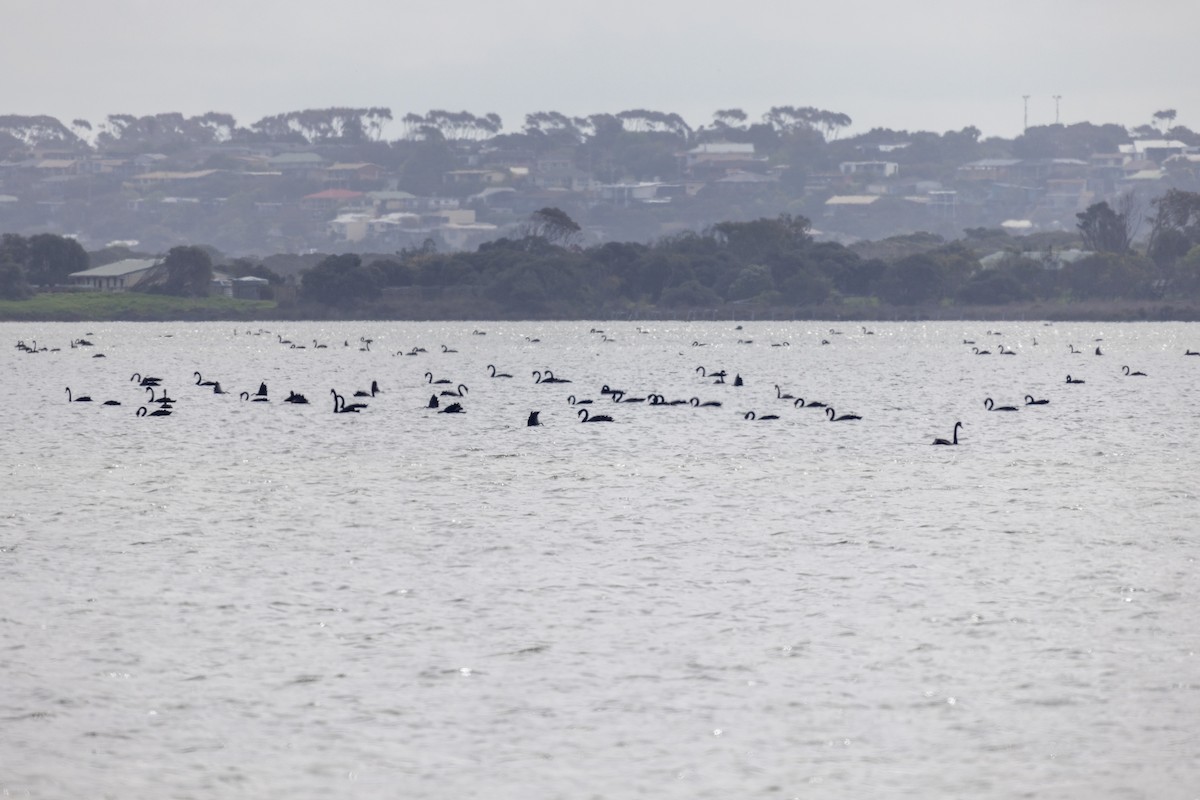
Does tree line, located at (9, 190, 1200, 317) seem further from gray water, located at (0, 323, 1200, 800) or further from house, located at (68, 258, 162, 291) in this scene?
gray water, located at (0, 323, 1200, 800)

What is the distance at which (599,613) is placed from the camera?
80.4 feet

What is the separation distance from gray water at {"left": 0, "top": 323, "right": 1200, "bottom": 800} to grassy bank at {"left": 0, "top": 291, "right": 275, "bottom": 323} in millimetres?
122480

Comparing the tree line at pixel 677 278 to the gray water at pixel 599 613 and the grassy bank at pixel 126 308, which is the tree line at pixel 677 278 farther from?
the gray water at pixel 599 613

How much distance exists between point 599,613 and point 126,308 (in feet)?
520

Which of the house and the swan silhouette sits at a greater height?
the house

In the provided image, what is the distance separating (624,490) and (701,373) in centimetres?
5604

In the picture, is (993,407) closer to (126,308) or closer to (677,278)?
(677,278)

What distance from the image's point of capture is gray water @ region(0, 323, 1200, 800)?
58.1 feet

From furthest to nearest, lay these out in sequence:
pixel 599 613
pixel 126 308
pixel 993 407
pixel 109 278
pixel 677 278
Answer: pixel 109 278, pixel 677 278, pixel 126 308, pixel 993 407, pixel 599 613

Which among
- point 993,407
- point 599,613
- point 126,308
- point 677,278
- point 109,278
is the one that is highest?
point 677,278

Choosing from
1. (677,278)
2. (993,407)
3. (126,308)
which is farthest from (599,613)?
(126,308)

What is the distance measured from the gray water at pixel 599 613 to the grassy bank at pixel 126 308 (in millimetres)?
122480

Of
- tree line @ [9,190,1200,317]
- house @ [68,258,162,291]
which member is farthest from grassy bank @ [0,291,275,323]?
house @ [68,258,162,291]

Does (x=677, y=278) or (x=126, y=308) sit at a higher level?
(x=677, y=278)
